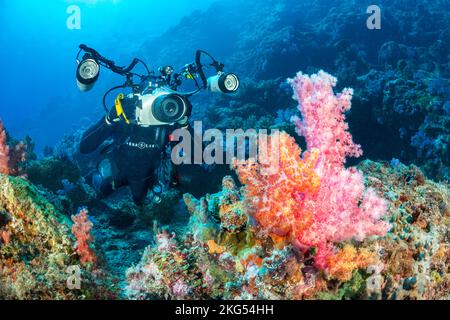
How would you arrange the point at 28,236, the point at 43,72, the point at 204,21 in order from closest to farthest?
the point at 28,236
the point at 204,21
the point at 43,72

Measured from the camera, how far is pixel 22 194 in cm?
317

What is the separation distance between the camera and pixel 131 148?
161 inches

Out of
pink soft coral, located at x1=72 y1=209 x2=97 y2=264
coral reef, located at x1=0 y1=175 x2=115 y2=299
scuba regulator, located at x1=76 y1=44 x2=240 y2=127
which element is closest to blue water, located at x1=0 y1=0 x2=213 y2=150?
scuba regulator, located at x1=76 y1=44 x2=240 y2=127

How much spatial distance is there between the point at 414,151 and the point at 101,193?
7.51m

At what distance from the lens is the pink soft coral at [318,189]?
2.48m

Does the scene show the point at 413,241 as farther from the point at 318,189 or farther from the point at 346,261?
the point at 318,189

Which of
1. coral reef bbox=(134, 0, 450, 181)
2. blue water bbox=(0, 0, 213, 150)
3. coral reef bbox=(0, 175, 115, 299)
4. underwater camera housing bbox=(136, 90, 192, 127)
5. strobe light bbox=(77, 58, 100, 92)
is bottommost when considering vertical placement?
coral reef bbox=(0, 175, 115, 299)

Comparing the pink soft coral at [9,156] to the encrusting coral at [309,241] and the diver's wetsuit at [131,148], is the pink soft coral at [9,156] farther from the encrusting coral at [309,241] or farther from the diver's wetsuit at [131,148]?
the encrusting coral at [309,241]

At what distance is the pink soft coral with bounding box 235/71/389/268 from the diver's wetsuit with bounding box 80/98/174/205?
162cm

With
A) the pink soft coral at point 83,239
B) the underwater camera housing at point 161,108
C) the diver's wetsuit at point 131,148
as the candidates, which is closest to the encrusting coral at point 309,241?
the pink soft coral at point 83,239

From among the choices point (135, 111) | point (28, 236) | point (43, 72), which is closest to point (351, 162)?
point (135, 111)

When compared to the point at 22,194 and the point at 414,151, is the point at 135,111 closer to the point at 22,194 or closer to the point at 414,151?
the point at 22,194

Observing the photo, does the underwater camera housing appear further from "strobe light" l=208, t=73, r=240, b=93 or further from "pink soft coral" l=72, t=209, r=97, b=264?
"pink soft coral" l=72, t=209, r=97, b=264

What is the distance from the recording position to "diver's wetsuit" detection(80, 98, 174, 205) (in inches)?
159
